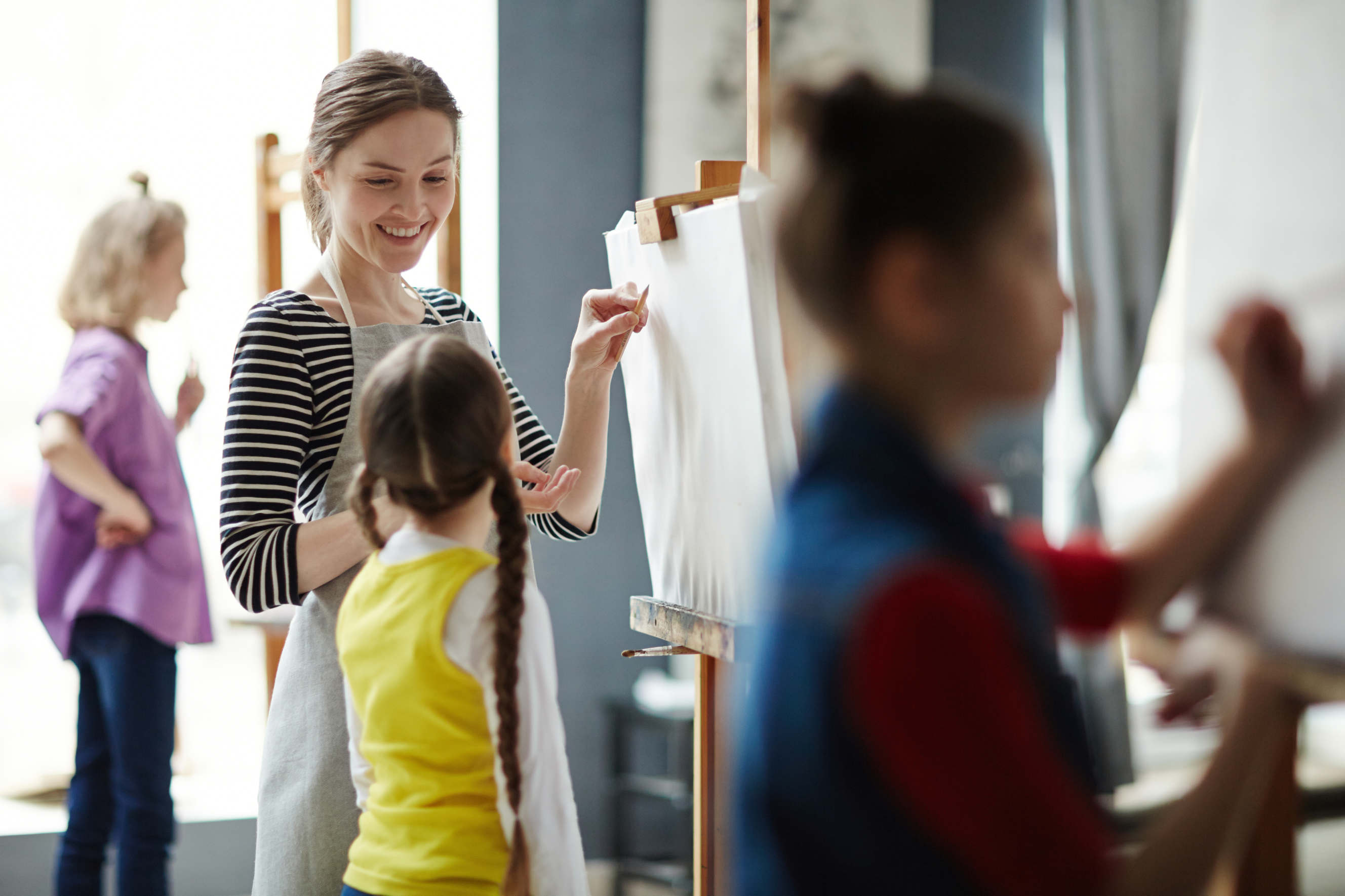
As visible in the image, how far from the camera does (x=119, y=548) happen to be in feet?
7.68

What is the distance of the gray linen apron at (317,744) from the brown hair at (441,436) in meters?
0.16

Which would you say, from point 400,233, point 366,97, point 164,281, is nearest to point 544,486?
point 400,233

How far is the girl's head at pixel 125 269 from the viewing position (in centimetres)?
239

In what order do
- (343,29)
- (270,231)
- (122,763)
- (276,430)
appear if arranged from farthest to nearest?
(343,29)
(270,231)
(122,763)
(276,430)

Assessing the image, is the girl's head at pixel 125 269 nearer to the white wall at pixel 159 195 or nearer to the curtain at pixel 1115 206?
the white wall at pixel 159 195

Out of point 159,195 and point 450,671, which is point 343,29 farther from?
point 450,671

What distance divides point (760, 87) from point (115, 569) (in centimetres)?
165

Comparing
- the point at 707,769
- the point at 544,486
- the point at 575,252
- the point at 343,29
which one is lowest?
the point at 707,769

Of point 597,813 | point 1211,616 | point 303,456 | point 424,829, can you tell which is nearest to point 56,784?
point 597,813

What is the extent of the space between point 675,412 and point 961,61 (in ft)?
7.68

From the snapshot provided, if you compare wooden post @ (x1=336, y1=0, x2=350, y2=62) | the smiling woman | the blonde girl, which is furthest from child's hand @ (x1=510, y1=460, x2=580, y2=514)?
wooden post @ (x1=336, y1=0, x2=350, y2=62)

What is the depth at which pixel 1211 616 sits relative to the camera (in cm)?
78

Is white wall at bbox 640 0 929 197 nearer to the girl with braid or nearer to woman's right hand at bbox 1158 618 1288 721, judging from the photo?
the girl with braid

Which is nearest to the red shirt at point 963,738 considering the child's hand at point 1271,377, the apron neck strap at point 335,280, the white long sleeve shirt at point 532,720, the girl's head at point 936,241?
the girl's head at point 936,241
